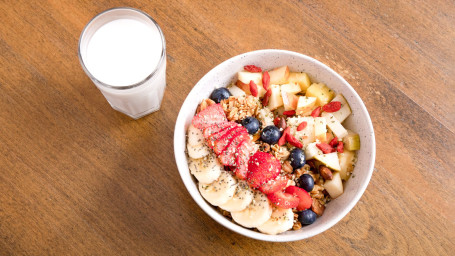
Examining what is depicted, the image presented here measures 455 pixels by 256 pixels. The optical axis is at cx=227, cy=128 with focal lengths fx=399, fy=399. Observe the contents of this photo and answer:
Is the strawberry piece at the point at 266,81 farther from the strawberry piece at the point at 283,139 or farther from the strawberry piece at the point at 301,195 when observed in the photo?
the strawberry piece at the point at 301,195

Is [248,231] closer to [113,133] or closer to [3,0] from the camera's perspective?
[113,133]

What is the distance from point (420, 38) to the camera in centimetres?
113

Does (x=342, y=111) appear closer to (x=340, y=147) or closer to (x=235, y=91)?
(x=340, y=147)

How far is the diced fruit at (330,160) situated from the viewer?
3.04 feet

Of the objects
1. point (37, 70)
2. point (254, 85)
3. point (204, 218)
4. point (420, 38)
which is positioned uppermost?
point (420, 38)

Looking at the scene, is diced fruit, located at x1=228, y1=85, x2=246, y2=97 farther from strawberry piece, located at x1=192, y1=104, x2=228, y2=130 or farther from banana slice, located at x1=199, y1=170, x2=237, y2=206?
banana slice, located at x1=199, y1=170, x2=237, y2=206

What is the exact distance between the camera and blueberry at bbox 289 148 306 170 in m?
0.91

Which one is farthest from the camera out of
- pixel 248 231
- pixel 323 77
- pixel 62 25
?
pixel 62 25

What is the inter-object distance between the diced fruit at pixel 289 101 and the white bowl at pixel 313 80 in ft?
0.23

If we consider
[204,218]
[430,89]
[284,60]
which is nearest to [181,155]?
[204,218]

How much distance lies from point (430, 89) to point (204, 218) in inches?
28.1

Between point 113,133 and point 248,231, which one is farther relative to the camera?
point 113,133

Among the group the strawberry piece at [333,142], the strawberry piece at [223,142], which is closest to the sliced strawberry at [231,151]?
the strawberry piece at [223,142]

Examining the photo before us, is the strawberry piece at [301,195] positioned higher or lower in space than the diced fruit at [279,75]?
lower
